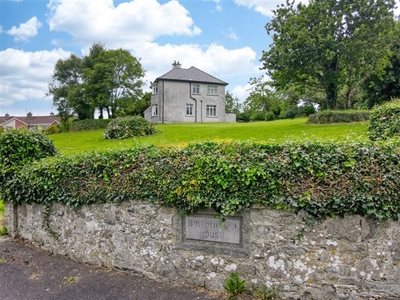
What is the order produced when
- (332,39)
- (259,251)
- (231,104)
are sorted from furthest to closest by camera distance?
(231,104), (332,39), (259,251)

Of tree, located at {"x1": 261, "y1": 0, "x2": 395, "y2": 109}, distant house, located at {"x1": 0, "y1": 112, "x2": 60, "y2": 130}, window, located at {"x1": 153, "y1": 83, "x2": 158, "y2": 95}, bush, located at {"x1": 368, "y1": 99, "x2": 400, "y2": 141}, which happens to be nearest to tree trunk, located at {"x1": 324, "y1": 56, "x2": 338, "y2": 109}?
tree, located at {"x1": 261, "y1": 0, "x2": 395, "y2": 109}

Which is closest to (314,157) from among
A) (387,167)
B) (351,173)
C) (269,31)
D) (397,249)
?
(351,173)

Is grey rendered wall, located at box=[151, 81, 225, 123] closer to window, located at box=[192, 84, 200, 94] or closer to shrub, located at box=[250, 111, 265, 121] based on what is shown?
window, located at box=[192, 84, 200, 94]

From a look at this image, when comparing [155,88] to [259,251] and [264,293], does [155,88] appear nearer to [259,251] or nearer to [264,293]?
[259,251]

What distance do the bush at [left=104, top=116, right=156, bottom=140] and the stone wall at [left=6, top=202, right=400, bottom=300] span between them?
51.1ft

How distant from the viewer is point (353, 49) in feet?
58.0

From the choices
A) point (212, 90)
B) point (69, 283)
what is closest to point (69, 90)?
point (212, 90)

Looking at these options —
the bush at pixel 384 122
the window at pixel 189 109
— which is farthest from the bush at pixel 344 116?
the window at pixel 189 109

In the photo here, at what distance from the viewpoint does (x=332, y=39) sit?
17.5 meters

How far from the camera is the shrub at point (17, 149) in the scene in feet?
20.4

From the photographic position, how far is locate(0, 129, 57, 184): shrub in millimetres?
6227

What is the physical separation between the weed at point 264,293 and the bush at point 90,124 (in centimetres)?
3070

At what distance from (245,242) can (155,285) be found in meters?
1.52

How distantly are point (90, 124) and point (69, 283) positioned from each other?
30.6 metres
